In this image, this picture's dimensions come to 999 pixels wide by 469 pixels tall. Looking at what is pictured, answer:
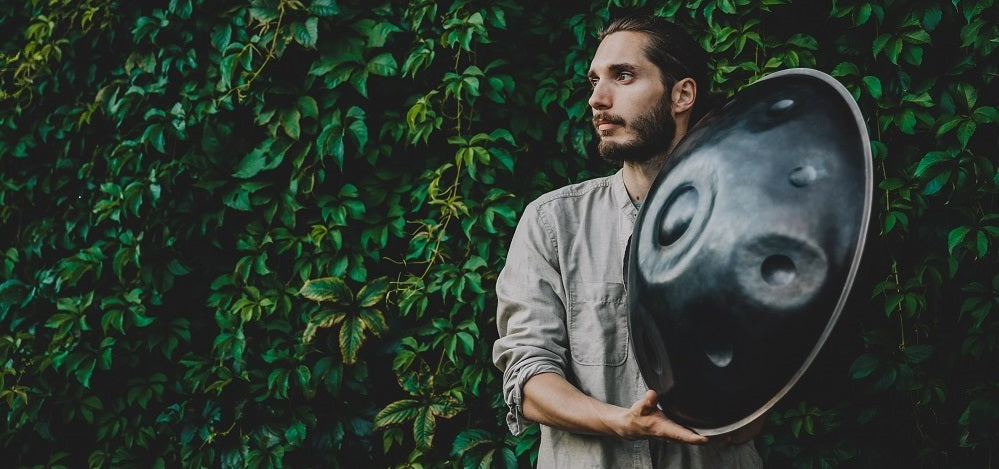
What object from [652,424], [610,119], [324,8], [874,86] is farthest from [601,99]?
[324,8]

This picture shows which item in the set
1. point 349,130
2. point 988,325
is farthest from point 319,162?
point 988,325

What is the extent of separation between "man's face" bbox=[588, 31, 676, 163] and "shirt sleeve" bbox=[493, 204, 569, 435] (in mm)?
227

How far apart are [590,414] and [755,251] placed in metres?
0.48

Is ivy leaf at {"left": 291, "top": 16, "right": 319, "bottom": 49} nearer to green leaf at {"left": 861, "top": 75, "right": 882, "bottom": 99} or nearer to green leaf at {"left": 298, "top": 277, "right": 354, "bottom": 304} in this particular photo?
green leaf at {"left": 298, "top": 277, "right": 354, "bottom": 304}

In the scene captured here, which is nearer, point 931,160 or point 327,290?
point 931,160

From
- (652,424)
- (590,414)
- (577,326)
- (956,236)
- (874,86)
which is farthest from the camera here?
(874,86)

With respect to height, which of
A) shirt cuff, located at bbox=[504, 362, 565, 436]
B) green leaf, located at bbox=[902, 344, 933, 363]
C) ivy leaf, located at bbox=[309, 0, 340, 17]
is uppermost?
ivy leaf, located at bbox=[309, 0, 340, 17]

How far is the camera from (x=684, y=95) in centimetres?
189

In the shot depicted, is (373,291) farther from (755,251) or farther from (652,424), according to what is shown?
(755,251)

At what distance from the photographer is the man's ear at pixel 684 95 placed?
6.15 ft

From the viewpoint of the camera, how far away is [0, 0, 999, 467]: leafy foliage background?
2264 millimetres

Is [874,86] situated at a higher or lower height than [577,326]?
higher

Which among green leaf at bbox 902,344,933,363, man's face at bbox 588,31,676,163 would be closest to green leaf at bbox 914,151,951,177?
green leaf at bbox 902,344,933,363

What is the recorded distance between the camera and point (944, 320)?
2.32 metres
